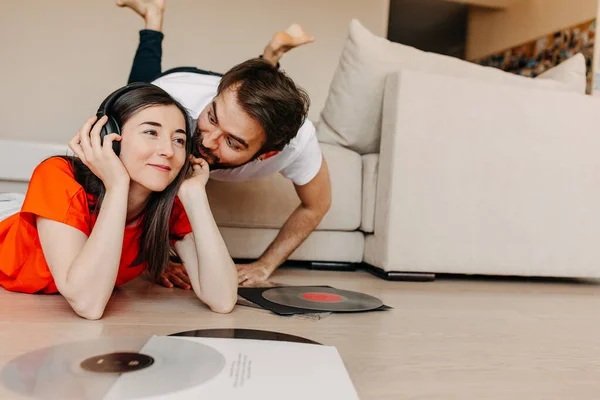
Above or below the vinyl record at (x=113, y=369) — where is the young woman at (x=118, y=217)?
above

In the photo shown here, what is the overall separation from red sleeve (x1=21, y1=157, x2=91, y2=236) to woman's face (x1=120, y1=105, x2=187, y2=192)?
0.37 ft

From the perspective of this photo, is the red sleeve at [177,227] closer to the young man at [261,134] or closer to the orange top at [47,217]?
the orange top at [47,217]

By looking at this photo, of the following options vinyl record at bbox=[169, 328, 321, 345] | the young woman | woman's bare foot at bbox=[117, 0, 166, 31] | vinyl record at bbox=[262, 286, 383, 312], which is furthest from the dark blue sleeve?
vinyl record at bbox=[169, 328, 321, 345]

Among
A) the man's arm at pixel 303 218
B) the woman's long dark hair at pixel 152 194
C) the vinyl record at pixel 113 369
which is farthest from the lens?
the man's arm at pixel 303 218

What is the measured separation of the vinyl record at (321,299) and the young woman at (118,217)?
6.7 inches

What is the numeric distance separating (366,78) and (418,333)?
1.07m

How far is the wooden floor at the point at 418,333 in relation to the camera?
30.9 inches

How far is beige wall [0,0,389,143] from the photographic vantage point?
3.41m

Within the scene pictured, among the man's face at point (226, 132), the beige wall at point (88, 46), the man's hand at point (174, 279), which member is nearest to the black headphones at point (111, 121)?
the man's face at point (226, 132)

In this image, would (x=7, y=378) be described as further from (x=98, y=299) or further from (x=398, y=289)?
(x=398, y=289)

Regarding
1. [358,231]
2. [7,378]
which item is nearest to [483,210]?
[358,231]

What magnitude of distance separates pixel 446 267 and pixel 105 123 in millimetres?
1250

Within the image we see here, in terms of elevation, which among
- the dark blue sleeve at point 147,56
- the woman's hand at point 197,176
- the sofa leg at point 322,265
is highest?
the dark blue sleeve at point 147,56

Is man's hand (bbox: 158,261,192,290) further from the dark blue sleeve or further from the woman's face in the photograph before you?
the dark blue sleeve
